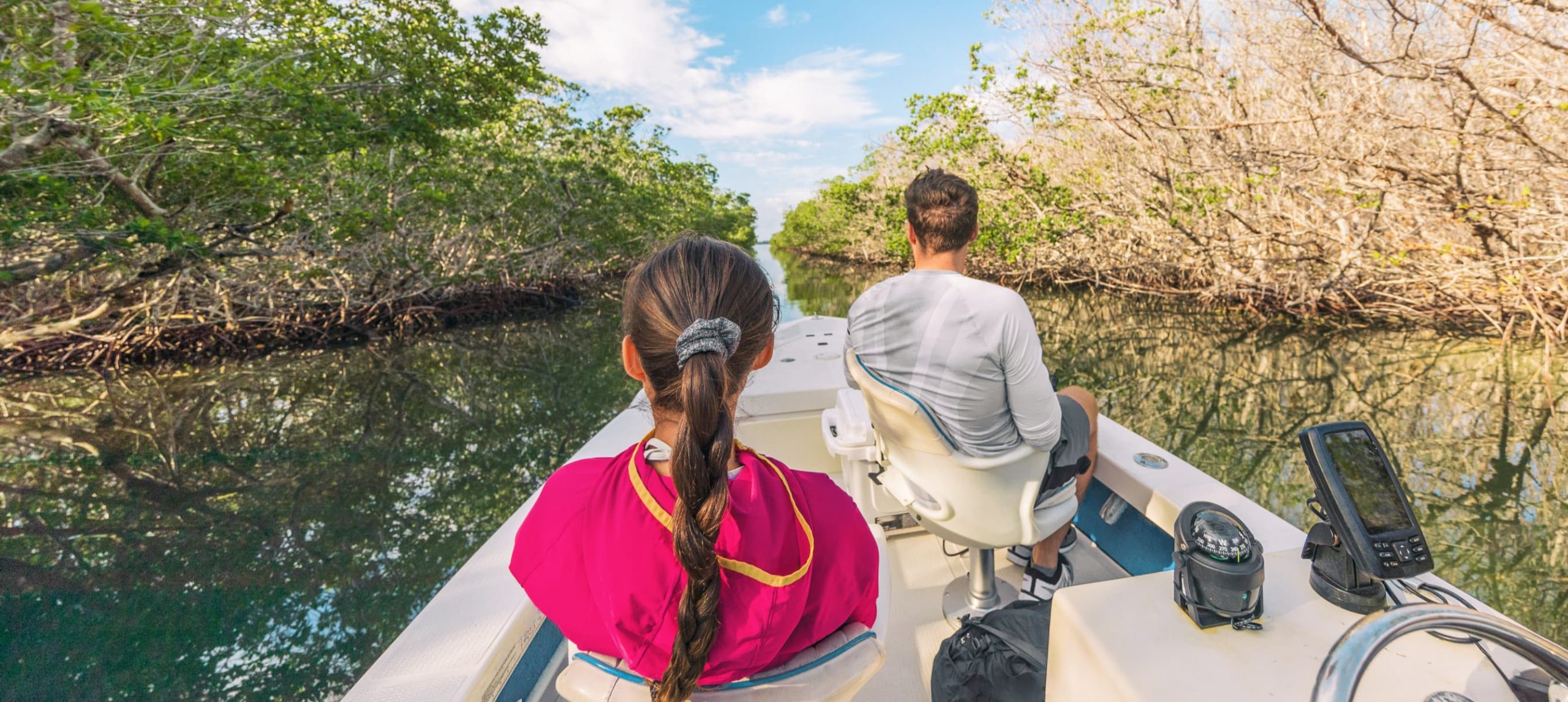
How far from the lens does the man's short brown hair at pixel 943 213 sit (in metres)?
1.62

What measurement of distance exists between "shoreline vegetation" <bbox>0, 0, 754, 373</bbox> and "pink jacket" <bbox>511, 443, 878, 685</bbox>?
5.82m

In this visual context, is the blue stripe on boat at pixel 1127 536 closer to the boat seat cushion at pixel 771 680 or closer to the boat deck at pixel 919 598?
the boat deck at pixel 919 598

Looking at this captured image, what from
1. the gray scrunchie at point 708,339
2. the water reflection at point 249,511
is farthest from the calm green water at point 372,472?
the gray scrunchie at point 708,339

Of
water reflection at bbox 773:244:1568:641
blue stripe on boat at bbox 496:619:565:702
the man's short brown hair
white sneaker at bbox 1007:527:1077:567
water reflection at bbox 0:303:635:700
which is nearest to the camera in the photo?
blue stripe on boat at bbox 496:619:565:702

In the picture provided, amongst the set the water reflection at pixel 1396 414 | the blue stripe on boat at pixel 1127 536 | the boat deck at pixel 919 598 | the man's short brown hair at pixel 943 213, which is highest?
the man's short brown hair at pixel 943 213

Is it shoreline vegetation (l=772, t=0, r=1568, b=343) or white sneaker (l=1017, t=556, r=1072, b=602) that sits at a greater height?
shoreline vegetation (l=772, t=0, r=1568, b=343)

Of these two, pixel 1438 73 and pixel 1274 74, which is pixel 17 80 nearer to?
pixel 1438 73

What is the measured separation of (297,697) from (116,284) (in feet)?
33.0

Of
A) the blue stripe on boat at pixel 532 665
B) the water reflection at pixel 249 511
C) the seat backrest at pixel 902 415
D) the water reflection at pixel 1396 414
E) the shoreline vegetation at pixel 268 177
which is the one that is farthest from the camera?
the shoreline vegetation at pixel 268 177

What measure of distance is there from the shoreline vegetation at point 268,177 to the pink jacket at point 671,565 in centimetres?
582

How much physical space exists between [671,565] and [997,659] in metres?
0.96

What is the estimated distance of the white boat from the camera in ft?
2.51

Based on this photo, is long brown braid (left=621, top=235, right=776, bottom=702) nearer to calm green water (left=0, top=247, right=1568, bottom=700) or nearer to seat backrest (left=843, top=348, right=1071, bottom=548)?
seat backrest (left=843, top=348, right=1071, bottom=548)

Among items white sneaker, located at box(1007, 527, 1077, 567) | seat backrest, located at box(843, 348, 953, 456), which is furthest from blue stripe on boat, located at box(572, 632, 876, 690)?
white sneaker, located at box(1007, 527, 1077, 567)
